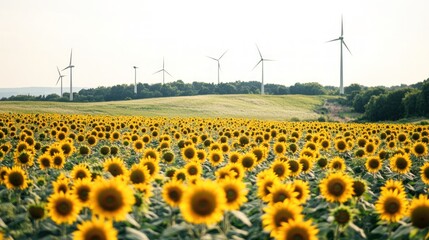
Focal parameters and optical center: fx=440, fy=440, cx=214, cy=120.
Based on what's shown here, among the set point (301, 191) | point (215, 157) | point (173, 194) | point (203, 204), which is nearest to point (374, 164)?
point (215, 157)

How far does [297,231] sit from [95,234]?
7.92 feet

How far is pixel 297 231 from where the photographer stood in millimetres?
5363

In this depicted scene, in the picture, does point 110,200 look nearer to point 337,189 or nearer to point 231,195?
point 231,195

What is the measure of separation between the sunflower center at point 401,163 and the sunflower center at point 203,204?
7.79 metres

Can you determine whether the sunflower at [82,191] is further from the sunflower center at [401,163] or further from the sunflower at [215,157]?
the sunflower center at [401,163]

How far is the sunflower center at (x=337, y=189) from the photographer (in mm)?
7617

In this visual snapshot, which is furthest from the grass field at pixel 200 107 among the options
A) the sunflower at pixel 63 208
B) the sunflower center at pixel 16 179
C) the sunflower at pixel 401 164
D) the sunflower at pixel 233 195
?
the sunflower at pixel 233 195

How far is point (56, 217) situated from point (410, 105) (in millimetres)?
79720

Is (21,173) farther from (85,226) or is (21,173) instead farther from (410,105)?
(410,105)

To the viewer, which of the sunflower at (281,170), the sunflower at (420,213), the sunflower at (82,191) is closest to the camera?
the sunflower at (420,213)

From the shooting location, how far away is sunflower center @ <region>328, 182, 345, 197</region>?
7617 mm

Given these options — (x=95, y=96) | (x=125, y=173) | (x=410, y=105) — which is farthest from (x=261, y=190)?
(x=95, y=96)

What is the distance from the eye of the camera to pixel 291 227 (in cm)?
542

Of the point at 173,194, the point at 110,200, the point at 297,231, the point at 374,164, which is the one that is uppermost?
the point at 110,200
